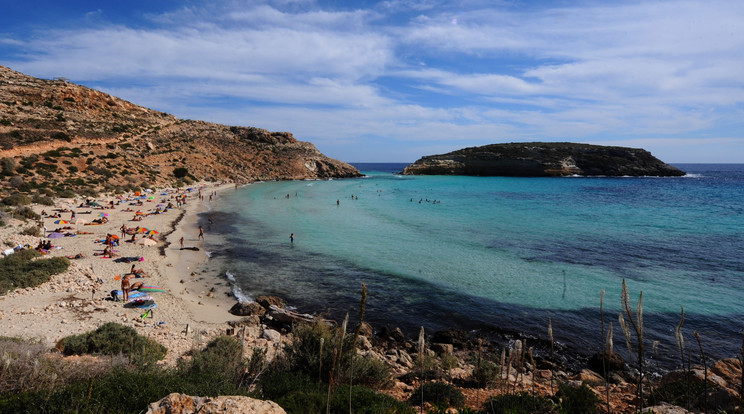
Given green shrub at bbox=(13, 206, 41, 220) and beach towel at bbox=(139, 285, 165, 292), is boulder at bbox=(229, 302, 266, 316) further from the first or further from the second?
green shrub at bbox=(13, 206, 41, 220)

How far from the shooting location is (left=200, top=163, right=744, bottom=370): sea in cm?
Result: 1390

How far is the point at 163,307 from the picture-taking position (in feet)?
45.3

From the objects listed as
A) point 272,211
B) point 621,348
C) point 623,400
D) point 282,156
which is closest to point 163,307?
point 623,400

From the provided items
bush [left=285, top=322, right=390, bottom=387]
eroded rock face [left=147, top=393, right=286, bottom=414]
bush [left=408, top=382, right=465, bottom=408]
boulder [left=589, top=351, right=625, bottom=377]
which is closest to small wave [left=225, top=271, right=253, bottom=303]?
bush [left=285, top=322, right=390, bottom=387]

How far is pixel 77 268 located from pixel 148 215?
18.3 m

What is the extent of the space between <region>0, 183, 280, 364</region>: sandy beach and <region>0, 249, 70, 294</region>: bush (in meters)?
0.30

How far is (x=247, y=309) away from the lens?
46.0 ft

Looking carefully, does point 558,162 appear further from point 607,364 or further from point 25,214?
point 25,214

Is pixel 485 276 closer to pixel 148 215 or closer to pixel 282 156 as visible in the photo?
pixel 148 215

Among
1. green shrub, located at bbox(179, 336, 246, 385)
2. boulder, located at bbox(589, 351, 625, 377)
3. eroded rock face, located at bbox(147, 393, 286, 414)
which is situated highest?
eroded rock face, located at bbox(147, 393, 286, 414)

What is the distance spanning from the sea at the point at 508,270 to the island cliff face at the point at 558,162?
245 feet

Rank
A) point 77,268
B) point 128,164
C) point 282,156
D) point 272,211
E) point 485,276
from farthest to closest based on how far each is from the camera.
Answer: point 282,156 < point 128,164 < point 272,211 < point 485,276 < point 77,268

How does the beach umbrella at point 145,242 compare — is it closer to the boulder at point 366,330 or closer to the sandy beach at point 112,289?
the sandy beach at point 112,289

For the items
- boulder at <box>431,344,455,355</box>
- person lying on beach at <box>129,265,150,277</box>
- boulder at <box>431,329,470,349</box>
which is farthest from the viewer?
person lying on beach at <box>129,265,150,277</box>
